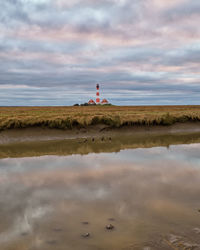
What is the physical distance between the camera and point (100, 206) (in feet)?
18.2

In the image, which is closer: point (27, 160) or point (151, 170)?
point (151, 170)

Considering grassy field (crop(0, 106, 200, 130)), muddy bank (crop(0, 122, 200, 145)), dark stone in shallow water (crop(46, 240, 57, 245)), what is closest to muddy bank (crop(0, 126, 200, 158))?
muddy bank (crop(0, 122, 200, 145))

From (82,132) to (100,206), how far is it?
43.4 feet

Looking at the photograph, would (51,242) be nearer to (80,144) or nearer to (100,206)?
(100,206)

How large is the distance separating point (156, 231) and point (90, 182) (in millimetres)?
3224

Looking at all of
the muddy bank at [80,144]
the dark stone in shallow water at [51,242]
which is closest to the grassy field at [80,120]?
the muddy bank at [80,144]

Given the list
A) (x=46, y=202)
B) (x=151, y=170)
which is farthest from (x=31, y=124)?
(x=46, y=202)

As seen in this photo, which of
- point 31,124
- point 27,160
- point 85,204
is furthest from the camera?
point 31,124

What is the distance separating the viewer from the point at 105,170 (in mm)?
8961

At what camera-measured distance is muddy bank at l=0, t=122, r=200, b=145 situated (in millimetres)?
16875

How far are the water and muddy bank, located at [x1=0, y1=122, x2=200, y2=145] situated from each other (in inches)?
298

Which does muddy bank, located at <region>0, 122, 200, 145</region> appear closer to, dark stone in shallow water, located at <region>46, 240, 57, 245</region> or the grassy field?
the grassy field

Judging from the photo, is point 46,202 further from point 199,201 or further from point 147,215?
point 199,201

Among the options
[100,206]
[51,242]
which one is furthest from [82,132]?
[51,242]
